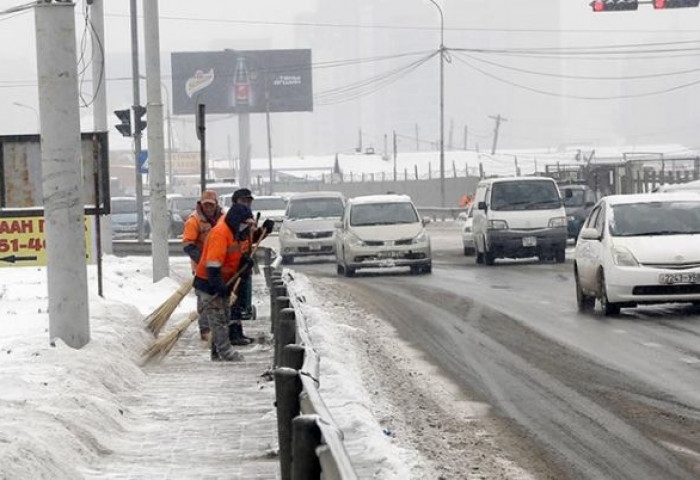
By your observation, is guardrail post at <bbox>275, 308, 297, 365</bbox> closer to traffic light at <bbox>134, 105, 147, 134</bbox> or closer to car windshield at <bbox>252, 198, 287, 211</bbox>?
traffic light at <bbox>134, 105, 147, 134</bbox>

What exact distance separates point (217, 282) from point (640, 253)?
6398mm

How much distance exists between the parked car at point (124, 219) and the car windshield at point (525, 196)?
2070cm

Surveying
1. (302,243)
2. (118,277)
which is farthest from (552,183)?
(118,277)

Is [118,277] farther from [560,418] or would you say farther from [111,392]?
[560,418]

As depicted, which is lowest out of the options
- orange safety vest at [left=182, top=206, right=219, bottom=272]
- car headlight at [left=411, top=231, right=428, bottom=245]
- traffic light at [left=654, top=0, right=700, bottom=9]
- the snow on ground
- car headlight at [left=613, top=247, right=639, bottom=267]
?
the snow on ground

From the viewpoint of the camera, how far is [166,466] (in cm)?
990

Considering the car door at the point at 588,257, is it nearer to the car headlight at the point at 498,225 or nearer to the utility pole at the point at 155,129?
the utility pole at the point at 155,129

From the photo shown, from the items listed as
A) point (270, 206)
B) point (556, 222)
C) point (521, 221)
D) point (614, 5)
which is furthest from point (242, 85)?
point (521, 221)

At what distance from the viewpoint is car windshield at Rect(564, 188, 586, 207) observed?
44.8 m

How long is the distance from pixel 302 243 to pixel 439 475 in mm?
29989

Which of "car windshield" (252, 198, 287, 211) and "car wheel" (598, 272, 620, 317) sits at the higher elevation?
"car windshield" (252, 198, 287, 211)

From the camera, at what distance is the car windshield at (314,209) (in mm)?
40125

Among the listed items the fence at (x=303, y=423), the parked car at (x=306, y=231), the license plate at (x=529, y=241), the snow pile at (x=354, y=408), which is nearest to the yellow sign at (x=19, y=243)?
the snow pile at (x=354, y=408)

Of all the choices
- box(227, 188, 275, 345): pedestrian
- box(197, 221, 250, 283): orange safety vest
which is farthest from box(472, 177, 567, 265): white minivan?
box(197, 221, 250, 283): orange safety vest
